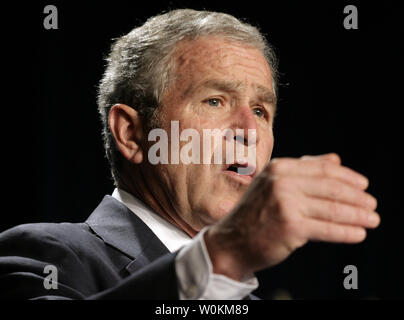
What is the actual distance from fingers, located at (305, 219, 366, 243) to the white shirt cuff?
0.50 feet

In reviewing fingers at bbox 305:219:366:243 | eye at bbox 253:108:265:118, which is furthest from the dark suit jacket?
eye at bbox 253:108:265:118

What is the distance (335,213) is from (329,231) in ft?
0.10

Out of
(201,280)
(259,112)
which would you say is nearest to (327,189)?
(201,280)

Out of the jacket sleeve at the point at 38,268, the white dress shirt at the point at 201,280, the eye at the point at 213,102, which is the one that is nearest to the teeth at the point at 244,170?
the eye at the point at 213,102

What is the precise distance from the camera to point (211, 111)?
5.74 ft

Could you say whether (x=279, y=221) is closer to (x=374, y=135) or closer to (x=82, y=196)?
(x=82, y=196)

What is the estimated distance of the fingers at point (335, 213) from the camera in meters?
0.92

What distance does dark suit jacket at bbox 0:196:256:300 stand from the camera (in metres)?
1.30

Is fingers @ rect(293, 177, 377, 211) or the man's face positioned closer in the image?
fingers @ rect(293, 177, 377, 211)

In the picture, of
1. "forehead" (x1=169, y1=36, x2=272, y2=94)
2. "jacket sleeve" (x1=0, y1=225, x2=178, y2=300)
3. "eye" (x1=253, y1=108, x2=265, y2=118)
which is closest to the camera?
"jacket sleeve" (x1=0, y1=225, x2=178, y2=300)

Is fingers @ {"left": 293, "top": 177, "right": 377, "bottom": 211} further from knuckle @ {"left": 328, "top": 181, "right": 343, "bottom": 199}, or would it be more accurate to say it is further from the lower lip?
the lower lip

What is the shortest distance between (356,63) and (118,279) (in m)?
2.45

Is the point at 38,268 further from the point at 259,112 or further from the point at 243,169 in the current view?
the point at 259,112

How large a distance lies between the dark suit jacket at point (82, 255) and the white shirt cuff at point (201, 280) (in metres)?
0.04
